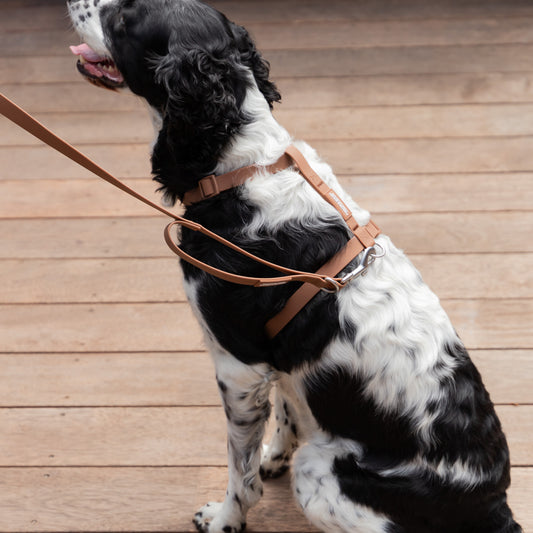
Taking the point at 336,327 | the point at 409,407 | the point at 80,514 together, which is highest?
the point at 336,327

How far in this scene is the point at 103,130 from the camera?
11.9ft

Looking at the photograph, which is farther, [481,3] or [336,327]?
[481,3]

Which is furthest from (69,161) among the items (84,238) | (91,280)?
(91,280)

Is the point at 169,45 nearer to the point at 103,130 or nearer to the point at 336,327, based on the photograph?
the point at 336,327

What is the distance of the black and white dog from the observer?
1576 mm

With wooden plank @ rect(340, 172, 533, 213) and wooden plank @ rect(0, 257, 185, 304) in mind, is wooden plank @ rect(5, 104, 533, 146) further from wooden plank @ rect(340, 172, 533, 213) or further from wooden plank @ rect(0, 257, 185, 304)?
wooden plank @ rect(0, 257, 185, 304)

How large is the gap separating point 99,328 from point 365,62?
2423 mm

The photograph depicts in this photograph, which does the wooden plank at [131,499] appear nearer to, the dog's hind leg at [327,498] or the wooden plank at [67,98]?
the dog's hind leg at [327,498]

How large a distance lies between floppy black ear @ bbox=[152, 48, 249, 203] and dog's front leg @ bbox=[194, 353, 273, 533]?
504 millimetres

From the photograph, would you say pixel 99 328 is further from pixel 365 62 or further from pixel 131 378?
pixel 365 62

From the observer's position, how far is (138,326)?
8.53ft

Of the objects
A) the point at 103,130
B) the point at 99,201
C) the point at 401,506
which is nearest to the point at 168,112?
the point at 401,506

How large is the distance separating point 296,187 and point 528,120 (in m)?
2.38

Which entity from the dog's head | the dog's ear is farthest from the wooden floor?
the dog's ear
